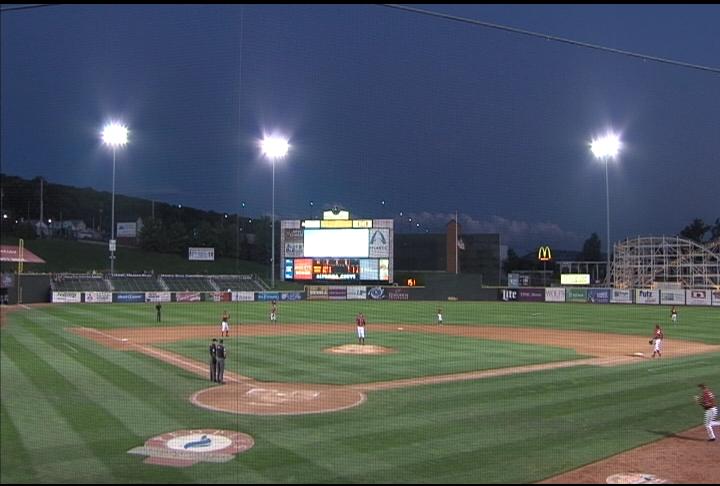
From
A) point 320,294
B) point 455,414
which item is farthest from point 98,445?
point 320,294

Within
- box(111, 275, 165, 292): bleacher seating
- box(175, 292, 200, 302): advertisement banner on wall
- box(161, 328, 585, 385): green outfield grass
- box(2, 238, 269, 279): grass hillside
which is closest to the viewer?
box(161, 328, 585, 385): green outfield grass

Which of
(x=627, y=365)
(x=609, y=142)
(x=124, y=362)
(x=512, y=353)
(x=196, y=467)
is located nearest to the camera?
(x=196, y=467)

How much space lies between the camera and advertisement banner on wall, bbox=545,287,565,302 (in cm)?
4678

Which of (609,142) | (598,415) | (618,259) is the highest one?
(609,142)

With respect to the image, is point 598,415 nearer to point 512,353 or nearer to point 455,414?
point 455,414

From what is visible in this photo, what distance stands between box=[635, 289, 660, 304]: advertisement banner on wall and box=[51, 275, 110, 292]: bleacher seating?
35.8m

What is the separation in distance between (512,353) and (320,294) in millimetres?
30981

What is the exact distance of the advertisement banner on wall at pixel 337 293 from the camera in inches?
1906

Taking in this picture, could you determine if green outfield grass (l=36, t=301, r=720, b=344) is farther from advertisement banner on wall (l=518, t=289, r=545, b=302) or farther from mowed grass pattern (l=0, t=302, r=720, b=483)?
mowed grass pattern (l=0, t=302, r=720, b=483)

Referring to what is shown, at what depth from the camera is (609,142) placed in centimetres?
2392

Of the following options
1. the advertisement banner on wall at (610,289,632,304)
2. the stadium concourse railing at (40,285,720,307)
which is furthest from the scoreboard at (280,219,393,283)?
the advertisement banner on wall at (610,289,632,304)

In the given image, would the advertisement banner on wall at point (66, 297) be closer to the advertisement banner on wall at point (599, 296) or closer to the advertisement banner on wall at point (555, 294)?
the advertisement banner on wall at point (555, 294)

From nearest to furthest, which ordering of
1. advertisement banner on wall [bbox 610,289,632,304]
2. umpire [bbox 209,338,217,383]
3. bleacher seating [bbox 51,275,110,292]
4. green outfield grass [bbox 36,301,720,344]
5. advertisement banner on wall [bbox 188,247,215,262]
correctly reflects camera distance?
1. umpire [bbox 209,338,217,383]
2. advertisement banner on wall [bbox 188,247,215,262]
3. green outfield grass [bbox 36,301,720,344]
4. bleacher seating [bbox 51,275,110,292]
5. advertisement banner on wall [bbox 610,289,632,304]

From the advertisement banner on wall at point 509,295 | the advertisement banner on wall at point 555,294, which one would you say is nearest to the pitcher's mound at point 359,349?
the advertisement banner on wall at point 509,295
